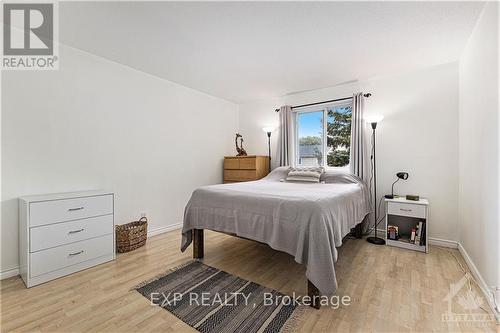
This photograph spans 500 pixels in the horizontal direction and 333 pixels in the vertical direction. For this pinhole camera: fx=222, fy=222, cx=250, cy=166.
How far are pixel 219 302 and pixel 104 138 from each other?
2.39 meters

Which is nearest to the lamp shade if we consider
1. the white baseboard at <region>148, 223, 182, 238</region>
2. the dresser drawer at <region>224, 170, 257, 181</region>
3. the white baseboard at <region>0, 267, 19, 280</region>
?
the dresser drawer at <region>224, 170, 257, 181</region>

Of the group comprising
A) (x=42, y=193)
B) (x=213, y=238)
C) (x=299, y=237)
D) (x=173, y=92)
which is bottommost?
(x=213, y=238)

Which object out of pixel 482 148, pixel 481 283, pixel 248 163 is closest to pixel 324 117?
pixel 248 163

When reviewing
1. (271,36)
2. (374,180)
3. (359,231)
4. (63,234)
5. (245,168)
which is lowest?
(359,231)

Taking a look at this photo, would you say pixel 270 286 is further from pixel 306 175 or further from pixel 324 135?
pixel 324 135

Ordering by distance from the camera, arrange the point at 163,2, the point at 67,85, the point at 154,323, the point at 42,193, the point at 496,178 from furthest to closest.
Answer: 1. the point at 67,85
2. the point at 42,193
3. the point at 163,2
4. the point at 496,178
5. the point at 154,323

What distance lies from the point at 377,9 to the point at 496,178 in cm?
158

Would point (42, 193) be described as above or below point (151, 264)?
above

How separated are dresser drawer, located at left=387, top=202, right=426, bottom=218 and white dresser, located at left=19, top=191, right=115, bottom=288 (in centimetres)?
337

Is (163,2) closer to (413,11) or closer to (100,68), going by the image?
(100,68)

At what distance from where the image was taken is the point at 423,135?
299 centimetres

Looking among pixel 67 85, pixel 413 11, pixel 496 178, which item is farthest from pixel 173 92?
pixel 496 178

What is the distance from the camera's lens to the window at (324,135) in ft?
12.3

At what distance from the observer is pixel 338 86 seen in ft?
12.1
